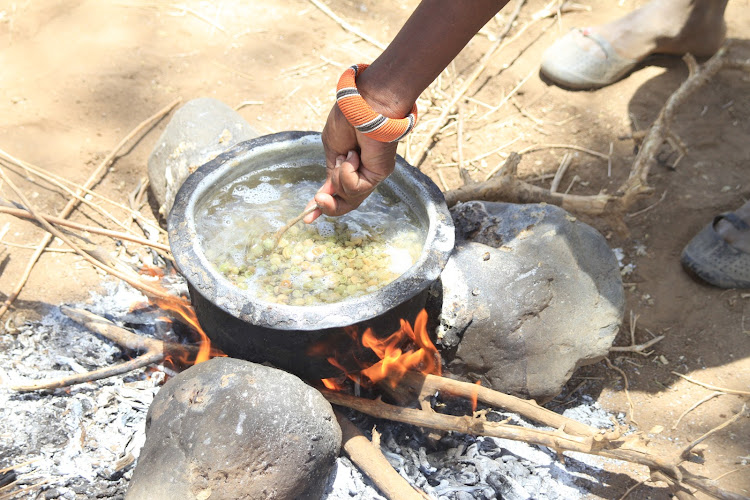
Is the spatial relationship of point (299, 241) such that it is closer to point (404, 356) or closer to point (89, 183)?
point (404, 356)

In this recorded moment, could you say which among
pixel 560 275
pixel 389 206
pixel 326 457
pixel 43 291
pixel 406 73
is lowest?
pixel 43 291

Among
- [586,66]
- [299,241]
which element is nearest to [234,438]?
[299,241]

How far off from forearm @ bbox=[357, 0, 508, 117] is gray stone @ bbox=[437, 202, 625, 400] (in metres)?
0.83

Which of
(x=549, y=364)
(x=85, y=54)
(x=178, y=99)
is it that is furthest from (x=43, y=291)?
(x=549, y=364)

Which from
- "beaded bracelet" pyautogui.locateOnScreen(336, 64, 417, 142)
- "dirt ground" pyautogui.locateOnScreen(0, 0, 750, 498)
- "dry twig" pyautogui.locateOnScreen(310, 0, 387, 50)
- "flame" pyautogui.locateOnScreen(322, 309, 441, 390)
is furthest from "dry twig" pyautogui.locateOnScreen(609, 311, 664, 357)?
"dry twig" pyautogui.locateOnScreen(310, 0, 387, 50)

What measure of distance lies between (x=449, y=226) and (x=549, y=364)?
767mm

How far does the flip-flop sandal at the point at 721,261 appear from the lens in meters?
2.81

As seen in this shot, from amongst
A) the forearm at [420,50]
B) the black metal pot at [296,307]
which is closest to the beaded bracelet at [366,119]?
the forearm at [420,50]

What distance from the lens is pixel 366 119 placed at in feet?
5.74

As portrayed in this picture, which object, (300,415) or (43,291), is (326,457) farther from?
(43,291)

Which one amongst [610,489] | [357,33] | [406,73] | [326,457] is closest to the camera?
[406,73]

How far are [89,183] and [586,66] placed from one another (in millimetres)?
3168

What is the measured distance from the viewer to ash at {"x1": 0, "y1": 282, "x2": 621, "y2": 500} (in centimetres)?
206

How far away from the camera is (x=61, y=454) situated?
2094 millimetres
